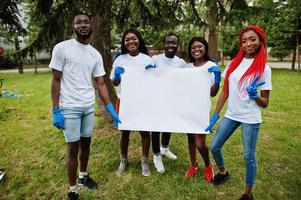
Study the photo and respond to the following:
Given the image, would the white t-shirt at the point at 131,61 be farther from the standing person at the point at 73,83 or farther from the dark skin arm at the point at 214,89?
the dark skin arm at the point at 214,89

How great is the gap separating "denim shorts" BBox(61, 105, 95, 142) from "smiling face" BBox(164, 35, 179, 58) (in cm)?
119

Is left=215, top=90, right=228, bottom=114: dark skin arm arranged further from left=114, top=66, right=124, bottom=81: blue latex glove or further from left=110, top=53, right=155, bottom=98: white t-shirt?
left=114, top=66, right=124, bottom=81: blue latex glove

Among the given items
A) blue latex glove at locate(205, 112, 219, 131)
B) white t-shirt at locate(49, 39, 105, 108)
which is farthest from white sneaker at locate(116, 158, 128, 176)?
blue latex glove at locate(205, 112, 219, 131)

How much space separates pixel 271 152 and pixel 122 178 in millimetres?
2539

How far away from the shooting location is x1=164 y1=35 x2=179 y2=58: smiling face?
3.26m

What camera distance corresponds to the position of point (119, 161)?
13.0 ft

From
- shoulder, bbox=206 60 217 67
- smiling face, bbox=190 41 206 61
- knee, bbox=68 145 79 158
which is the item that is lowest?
knee, bbox=68 145 79 158

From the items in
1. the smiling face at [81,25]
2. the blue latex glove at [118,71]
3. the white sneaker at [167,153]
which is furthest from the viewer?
the white sneaker at [167,153]

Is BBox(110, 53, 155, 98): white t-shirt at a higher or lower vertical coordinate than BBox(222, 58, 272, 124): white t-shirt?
higher

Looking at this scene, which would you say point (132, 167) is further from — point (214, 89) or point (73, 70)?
point (73, 70)

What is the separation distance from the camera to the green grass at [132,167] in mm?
3230

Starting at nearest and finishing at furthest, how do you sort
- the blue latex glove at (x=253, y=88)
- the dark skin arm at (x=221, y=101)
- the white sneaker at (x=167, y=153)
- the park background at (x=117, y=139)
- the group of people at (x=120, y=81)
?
the blue latex glove at (x=253, y=88) → the group of people at (x=120, y=81) → the dark skin arm at (x=221, y=101) → the park background at (x=117, y=139) → the white sneaker at (x=167, y=153)

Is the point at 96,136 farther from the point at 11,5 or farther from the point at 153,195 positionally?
the point at 11,5

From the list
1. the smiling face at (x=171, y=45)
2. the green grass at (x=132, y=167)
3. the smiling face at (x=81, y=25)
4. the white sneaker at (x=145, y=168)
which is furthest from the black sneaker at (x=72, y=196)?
the smiling face at (x=171, y=45)
